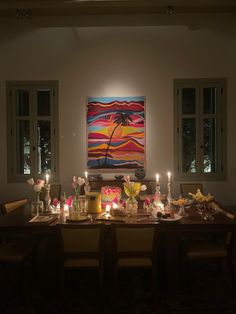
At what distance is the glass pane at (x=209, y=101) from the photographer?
6.13m

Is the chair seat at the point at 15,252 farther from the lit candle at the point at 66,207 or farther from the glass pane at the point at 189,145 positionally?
the glass pane at the point at 189,145

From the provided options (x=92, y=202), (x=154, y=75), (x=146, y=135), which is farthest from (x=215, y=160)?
(x=92, y=202)

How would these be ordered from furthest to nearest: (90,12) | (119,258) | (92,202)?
(90,12) → (92,202) → (119,258)

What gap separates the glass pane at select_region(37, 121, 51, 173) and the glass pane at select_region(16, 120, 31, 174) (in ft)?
0.66

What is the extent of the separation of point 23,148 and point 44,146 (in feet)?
1.27

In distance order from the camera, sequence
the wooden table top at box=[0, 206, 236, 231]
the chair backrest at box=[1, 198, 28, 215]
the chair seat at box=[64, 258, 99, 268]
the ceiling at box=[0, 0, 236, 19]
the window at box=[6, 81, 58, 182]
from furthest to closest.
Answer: the window at box=[6, 81, 58, 182] → the ceiling at box=[0, 0, 236, 19] → the chair backrest at box=[1, 198, 28, 215] → the wooden table top at box=[0, 206, 236, 231] → the chair seat at box=[64, 258, 99, 268]

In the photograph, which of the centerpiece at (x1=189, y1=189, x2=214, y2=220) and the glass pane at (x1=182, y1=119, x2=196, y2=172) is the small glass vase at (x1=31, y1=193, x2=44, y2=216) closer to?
the centerpiece at (x1=189, y1=189, x2=214, y2=220)

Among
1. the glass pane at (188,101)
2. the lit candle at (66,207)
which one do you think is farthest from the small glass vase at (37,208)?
the glass pane at (188,101)

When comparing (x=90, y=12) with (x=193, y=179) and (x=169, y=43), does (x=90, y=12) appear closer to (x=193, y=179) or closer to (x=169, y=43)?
(x=169, y=43)

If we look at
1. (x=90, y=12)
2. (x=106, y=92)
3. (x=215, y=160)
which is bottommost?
(x=215, y=160)

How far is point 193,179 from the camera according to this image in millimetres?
6129

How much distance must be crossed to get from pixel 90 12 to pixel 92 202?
145 inches

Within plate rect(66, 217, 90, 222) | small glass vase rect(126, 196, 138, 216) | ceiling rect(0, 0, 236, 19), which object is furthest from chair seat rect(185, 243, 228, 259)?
ceiling rect(0, 0, 236, 19)

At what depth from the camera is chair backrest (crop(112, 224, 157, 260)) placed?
2.98 metres
